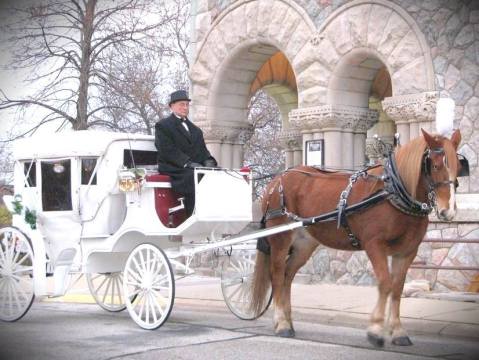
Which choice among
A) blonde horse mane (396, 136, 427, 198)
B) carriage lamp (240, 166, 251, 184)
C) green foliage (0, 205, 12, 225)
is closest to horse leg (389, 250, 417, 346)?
blonde horse mane (396, 136, 427, 198)

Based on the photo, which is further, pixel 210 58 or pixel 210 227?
pixel 210 58

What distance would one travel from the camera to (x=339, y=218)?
7.55m

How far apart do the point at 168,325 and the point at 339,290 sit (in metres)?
3.34

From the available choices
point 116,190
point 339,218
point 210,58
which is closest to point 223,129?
point 210,58

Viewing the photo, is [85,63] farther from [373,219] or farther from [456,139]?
[456,139]

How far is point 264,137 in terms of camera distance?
1313 inches

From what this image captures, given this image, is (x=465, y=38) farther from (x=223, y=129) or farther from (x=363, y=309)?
(x=223, y=129)

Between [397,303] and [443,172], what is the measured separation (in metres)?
1.44

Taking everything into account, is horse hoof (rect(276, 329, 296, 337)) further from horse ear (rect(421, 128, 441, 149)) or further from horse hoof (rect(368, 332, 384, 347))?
horse ear (rect(421, 128, 441, 149))

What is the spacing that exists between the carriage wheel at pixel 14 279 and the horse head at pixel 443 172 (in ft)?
16.3

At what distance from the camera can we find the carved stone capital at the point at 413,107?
11.2m

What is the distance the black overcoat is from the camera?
349 inches

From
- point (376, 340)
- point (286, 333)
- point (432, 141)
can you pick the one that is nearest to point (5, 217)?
point (286, 333)

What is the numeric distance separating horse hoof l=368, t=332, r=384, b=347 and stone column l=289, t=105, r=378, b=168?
5879mm
